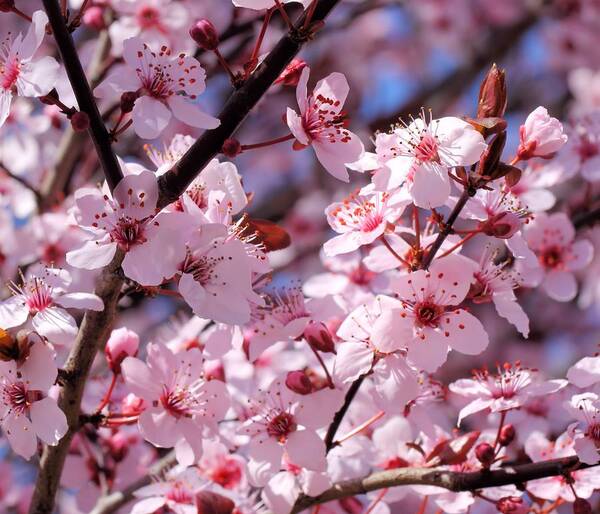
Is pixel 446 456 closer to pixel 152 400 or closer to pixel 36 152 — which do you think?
pixel 152 400

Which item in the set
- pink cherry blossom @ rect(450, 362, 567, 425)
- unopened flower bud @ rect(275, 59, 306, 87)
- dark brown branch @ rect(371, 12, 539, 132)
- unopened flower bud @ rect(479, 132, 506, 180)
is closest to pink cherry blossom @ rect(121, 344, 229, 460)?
pink cherry blossom @ rect(450, 362, 567, 425)

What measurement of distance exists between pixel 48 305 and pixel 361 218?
2.35 ft

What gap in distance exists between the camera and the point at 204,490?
6.91 feet

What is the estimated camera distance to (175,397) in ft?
6.60

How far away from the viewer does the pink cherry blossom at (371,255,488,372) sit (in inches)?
70.6

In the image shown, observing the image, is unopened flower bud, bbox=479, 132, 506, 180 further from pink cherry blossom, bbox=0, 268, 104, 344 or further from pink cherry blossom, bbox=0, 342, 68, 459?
pink cherry blossom, bbox=0, 342, 68, 459

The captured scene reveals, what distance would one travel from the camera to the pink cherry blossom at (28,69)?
1.70m

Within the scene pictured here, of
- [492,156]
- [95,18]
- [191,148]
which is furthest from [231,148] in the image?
[95,18]

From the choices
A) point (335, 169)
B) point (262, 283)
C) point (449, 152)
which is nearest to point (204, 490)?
point (262, 283)

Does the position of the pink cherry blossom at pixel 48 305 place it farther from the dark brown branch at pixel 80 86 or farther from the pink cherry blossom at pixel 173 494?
the pink cherry blossom at pixel 173 494

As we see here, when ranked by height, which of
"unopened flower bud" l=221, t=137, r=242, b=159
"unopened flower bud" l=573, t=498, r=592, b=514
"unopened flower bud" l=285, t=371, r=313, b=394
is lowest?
"unopened flower bud" l=573, t=498, r=592, b=514

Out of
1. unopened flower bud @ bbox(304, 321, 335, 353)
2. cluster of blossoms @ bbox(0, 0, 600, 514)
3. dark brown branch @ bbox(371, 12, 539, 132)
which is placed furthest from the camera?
dark brown branch @ bbox(371, 12, 539, 132)

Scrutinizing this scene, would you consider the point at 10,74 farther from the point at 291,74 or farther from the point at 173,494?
the point at 173,494

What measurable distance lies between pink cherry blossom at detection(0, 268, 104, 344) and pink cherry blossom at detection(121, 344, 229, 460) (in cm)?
24
